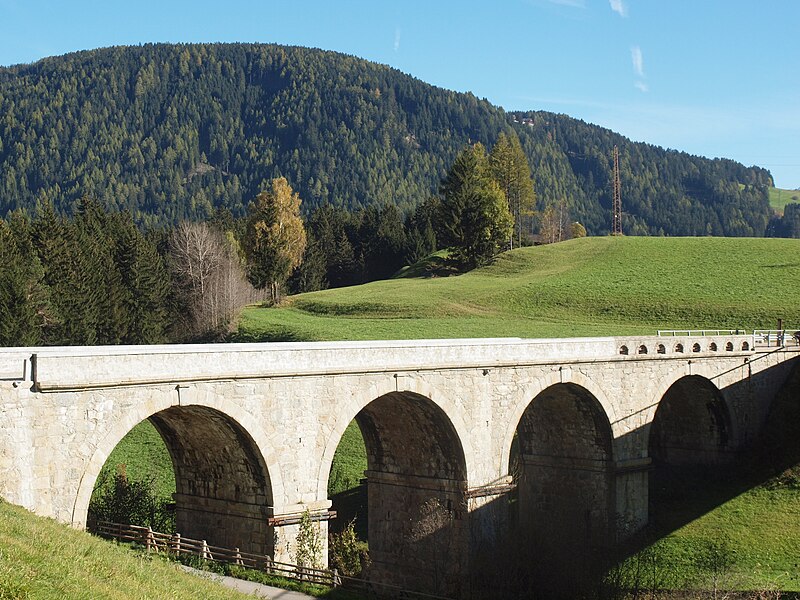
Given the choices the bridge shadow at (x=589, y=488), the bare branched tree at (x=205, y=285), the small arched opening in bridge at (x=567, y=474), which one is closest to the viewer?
the bridge shadow at (x=589, y=488)

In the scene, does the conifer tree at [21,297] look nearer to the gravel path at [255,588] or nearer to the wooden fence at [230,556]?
the wooden fence at [230,556]

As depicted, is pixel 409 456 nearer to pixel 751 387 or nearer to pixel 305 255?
pixel 751 387

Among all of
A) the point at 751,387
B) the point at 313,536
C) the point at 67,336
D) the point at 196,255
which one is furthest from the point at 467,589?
the point at 196,255

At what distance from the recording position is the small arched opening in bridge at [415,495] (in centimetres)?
3522

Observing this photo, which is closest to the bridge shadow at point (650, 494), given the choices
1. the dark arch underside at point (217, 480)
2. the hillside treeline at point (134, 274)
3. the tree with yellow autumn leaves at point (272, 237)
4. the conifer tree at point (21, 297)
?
the dark arch underside at point (217, 480)

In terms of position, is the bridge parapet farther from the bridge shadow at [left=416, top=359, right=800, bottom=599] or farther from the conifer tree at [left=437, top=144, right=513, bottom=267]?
the conifer tree at [left=437, top=144, right=513, bottom=267]

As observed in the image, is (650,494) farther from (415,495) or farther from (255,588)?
(255,588)

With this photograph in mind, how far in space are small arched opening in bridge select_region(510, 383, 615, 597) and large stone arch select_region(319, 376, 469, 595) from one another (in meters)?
4.82

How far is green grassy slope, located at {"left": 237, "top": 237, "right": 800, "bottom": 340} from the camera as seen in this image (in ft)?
222

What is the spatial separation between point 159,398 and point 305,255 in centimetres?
8523

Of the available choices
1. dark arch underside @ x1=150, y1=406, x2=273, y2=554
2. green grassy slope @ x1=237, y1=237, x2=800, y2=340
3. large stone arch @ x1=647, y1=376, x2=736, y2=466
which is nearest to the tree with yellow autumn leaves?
green grassy slope @ x1=237, y1=237, x2=800, y2=340

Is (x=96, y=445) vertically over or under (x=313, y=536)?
over

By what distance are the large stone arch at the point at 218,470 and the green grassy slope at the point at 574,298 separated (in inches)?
1233

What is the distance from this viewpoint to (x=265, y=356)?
28.8m
